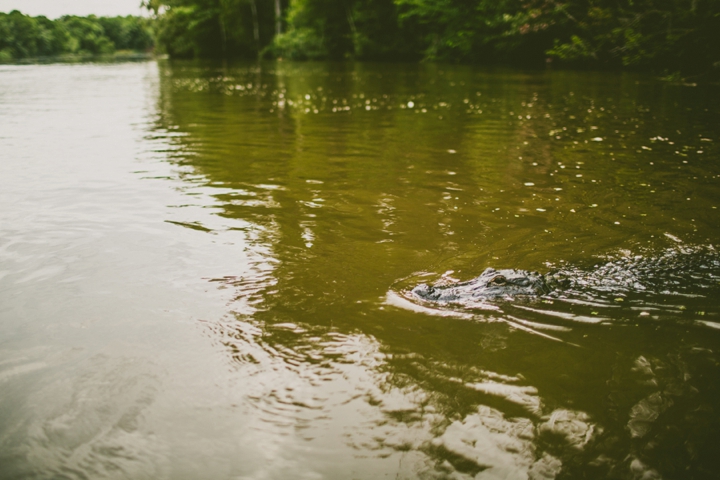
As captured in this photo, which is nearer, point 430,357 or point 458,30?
point 430,357

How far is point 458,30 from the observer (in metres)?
37.2

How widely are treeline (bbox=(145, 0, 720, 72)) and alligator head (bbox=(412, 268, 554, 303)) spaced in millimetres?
10541

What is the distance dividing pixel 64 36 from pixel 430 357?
124m

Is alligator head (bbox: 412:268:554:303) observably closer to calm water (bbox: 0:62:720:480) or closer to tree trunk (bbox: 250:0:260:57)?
calm water (bbox: 0:62:720:480)

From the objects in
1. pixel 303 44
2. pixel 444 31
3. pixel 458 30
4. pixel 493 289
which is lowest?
pixel 493 289

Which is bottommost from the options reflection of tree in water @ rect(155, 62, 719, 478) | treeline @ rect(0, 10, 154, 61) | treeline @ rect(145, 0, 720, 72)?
reflection of tree in water @ rect(155, 62, 719, 478)

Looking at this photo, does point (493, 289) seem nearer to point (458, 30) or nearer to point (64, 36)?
point (458, 30)

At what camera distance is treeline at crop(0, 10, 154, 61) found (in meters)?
78.3

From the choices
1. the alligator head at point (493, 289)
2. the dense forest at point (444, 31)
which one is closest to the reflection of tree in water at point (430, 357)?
the alligator head at point (493, 289)

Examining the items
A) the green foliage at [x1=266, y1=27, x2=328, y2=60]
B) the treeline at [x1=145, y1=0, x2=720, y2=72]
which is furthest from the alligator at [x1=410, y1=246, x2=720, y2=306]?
the green foliage at [x1=266, y1=27, x2=328, y2=60]

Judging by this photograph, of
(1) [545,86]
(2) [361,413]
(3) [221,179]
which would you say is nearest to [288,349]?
(2) [361,413]

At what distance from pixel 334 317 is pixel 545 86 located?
65.3ft

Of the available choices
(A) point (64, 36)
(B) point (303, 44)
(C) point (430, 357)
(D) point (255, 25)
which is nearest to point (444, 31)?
(B) point (303, 44)

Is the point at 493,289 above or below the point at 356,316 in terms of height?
above
